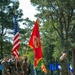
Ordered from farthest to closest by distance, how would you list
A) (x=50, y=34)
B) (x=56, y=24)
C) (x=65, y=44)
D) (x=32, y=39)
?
(x=50, y=34)
(x=56, y=24)
(x=65, y=44)
(x=32, y=39)

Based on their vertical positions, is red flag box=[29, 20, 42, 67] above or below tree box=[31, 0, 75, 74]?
below

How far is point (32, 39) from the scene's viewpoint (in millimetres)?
14258

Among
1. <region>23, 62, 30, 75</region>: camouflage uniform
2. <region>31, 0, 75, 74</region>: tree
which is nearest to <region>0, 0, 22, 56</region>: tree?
<region>31, 0, 75, 74</region>: tree

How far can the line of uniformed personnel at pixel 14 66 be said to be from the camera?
→ 604 inches

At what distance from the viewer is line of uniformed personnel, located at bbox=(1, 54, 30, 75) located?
15336 mm

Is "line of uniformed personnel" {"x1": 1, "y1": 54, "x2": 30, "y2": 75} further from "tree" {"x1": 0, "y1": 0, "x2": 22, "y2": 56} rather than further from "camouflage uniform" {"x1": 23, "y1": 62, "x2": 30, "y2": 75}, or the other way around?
"tree" {"x1": 0, "y1": 0, "x2": 22, "y2": 56}

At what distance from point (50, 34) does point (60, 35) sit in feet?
17.8

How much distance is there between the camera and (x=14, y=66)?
1628cm

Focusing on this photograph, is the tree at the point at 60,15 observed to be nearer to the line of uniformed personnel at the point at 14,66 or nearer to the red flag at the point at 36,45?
the line of uniformed personnel at the point at 14,66

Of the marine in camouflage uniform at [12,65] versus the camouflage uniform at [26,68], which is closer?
the marine in camouflage uniform at [12,65]

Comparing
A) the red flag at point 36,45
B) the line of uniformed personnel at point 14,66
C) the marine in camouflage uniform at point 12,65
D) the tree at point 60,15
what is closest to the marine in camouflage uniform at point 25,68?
the line of uniformed personnel at point 14,66

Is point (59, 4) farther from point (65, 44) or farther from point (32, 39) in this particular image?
point (32, 39)

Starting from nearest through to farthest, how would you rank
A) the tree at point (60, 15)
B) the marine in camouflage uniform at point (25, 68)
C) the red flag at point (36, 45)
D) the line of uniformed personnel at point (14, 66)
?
the red flag at point (36, 45) < the line of uniformed personnel at point (14, 66) < the marine in camouflage uniform at point (25, 68) < the tree at point (60, 15)

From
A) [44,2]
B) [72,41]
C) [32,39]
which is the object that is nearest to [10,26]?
[44,2]
